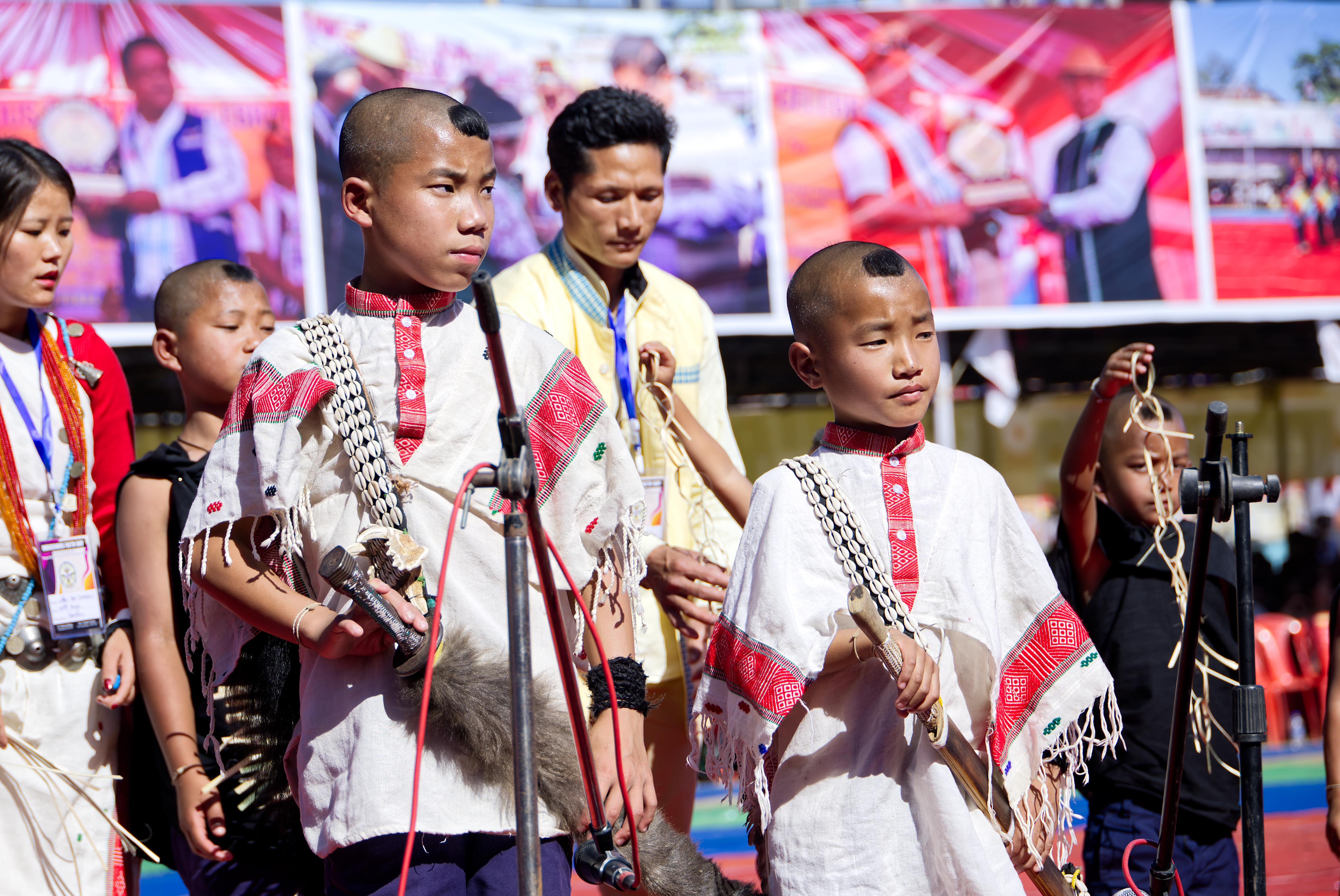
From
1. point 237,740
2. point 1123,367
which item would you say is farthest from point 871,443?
point 237,740

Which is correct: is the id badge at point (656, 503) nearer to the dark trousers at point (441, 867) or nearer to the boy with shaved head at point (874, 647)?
the boy with shaved head at point (874, 647)

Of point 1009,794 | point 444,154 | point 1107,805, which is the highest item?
point 444,154

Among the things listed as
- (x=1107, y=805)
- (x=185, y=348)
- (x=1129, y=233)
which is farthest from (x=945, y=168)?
(x=185, y=348)

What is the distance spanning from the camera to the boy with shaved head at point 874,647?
6.48ft

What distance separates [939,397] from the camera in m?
8.22

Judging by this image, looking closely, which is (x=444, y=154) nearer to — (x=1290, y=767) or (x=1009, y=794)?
(x=1009, y=794)

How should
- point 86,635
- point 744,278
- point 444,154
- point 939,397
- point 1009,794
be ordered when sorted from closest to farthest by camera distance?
point 444,154, point 1009,794, point 86,635, point 744,278, point 939,397

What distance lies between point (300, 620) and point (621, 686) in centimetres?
48

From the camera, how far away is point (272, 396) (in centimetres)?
182

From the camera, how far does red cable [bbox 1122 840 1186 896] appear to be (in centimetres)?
210

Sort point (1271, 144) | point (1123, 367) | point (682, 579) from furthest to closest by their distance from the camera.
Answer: point (1271, 144) < point (1123, 367) < point (682, 579)

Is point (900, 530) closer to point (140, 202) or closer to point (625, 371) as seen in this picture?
point (625, 371)

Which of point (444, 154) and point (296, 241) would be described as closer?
point (444, 154)

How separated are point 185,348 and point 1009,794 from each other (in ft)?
6.25
